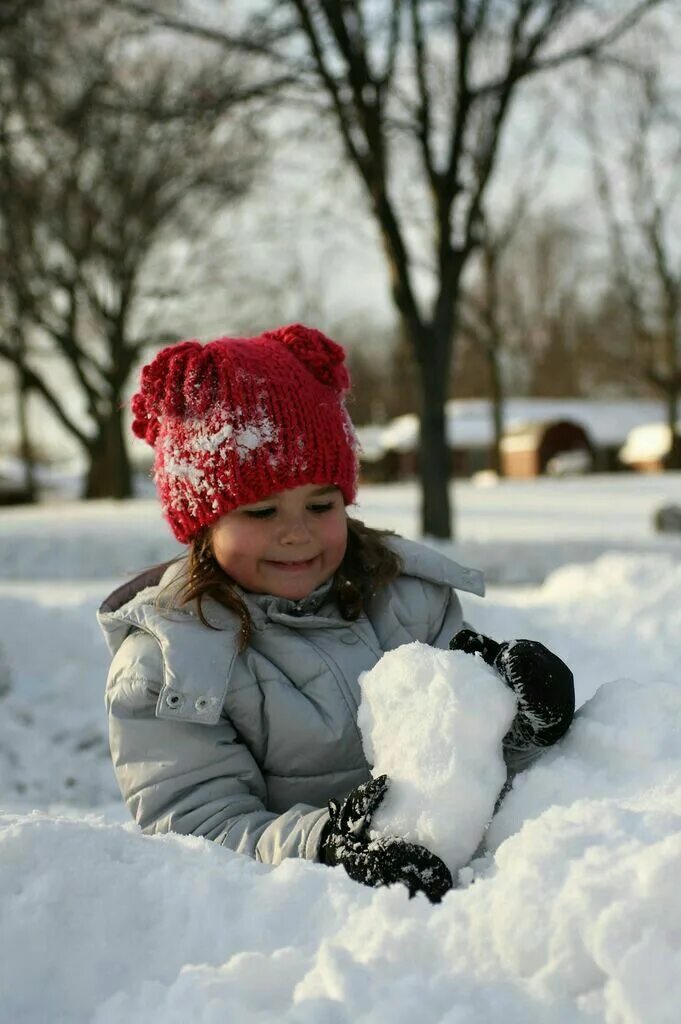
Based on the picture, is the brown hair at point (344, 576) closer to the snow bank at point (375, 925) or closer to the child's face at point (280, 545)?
the child's face at point (280, 545)

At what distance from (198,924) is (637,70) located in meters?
8.98

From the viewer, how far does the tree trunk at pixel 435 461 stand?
10297 millimetres

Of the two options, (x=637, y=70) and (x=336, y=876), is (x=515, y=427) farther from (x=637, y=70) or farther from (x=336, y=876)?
(x=336, y=876)

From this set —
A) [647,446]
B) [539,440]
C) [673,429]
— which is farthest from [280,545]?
[539,440]

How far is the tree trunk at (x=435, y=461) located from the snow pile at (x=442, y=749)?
8.45 metres

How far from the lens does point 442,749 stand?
1867mm

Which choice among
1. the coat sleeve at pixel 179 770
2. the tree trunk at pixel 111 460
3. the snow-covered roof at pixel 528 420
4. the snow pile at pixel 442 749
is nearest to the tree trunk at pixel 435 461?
the coat sleeve at pixel 179 770

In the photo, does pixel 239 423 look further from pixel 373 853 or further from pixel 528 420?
pixel 528 420

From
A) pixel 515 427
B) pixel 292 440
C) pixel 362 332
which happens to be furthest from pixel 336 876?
pixel 362 332

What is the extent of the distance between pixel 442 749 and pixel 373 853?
0.22 metres

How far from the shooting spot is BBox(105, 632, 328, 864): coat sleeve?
2.23 m

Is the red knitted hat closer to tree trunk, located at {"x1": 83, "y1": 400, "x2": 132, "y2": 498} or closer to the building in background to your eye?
tree trunk, located at {"x1": 83, "y1": 400, "x2": 132, "y2": 498}

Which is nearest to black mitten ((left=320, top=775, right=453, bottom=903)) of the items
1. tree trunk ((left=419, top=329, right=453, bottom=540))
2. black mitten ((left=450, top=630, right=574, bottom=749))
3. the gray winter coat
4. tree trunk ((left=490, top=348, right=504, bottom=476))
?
the gray winter coat

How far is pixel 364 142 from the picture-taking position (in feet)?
31.3
